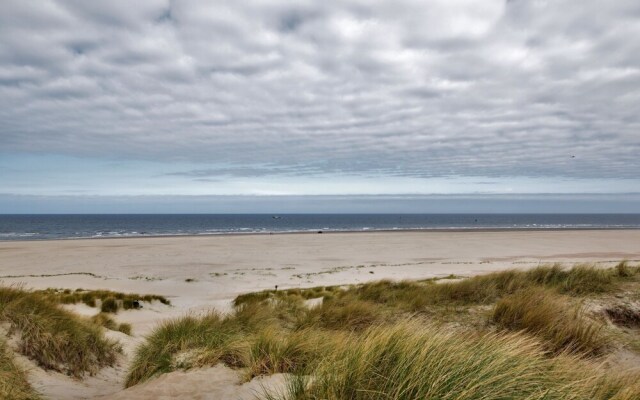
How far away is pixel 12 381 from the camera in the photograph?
4859 mm

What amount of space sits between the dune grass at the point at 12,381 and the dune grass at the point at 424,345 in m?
1.34

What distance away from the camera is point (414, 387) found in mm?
3439

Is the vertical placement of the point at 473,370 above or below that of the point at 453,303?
above

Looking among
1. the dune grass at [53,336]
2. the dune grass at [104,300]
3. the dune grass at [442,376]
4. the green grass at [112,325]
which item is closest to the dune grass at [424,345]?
the dune grass at [442,376]

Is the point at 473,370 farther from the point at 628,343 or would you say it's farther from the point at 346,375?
the point at 628,343

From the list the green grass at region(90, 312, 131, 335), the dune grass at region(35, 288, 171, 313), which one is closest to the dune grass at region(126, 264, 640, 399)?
the green grass at region(90, 312, 131, 335)

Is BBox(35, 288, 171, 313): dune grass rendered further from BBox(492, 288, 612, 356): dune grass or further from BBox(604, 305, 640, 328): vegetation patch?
BBox(604, 305, 640, 328): vegetation patch

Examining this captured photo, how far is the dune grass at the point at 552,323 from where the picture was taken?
21.4 ft

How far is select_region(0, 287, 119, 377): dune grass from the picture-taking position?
658cm

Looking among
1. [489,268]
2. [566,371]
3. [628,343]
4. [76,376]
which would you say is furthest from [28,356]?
[489,268]

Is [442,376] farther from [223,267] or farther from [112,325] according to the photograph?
[223,267]

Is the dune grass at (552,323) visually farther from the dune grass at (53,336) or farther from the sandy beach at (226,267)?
the sandy beach at (226,267)

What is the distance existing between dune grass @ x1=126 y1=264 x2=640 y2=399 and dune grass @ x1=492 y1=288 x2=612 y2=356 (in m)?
0.02

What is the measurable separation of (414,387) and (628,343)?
6069 mm
